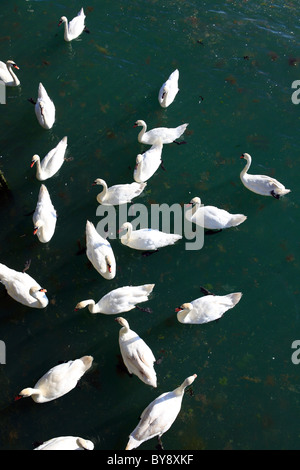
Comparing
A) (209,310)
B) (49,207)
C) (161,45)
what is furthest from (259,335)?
(161,45)

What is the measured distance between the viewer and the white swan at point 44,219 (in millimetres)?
10508

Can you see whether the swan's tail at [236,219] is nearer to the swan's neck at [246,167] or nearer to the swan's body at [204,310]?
the swan's neck at [246,167]

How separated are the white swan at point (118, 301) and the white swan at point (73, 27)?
8514mm

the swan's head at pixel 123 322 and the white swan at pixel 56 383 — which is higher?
the swan's head at pixel 123 322

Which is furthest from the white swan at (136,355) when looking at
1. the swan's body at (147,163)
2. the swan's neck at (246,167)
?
the swan's neck at (246,167)

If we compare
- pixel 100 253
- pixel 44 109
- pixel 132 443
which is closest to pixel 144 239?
pixel 100 253

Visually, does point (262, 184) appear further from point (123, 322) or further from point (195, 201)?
point (123, 322)

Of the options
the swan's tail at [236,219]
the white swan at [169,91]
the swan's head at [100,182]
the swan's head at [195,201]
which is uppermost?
the white swan at [169,91]

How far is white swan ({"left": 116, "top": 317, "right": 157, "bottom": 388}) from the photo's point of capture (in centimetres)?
881

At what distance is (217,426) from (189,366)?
1.24 m

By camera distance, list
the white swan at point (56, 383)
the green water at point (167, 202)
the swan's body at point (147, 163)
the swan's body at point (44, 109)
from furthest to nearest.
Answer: the swan's body at point (44, 109), the swan's body at point (147, 163), the green water at point (167, 202), the white swan at point (56, 383)

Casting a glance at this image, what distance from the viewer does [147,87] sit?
44.1ft
